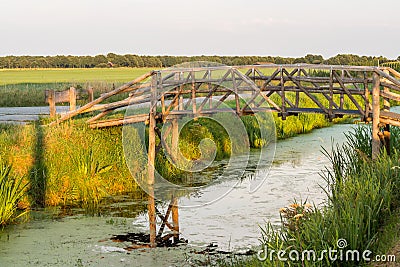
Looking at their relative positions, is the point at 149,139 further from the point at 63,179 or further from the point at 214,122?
the point at 214,122

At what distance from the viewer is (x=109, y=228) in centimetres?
1359

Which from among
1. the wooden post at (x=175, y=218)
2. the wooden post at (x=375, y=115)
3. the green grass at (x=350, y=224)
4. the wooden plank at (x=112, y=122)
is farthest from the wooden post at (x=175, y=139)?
the green grass at (x=350, y=224)

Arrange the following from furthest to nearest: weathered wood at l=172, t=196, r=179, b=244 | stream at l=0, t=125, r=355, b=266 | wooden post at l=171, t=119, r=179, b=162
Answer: wooden post at l=171, t=119, r=179, b=162 → weathered wood at l=172, t=196, r=179, b=244 → stream at l=0, t=125, r=355, b=266

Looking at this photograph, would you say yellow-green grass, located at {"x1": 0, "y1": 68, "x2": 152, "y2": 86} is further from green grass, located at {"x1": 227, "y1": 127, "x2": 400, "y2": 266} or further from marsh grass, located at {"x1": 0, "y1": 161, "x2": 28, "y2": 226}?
green grass, located at {"x1": 227, "y1": 127, "x2": 400, "y2": 266}

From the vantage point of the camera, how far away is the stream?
1158 centimetres

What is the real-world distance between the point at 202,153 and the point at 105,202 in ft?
17.5

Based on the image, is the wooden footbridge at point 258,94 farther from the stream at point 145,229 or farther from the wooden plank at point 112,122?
the stream at point 145,229

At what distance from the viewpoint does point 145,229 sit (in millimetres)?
13531

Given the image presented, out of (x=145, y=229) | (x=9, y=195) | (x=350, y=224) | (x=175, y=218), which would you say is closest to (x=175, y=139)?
(x=175, y=218)

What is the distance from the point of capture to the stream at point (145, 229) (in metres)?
11.6

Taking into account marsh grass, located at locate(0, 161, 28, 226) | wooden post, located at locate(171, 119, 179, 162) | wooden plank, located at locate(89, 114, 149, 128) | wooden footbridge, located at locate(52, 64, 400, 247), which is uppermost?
wooden footbridge, located at locate(52, 64, 400, 247)

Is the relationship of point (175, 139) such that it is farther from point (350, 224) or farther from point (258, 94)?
point (350, 224)

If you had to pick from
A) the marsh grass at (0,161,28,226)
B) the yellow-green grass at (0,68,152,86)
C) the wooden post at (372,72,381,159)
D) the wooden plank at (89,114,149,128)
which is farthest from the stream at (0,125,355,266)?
the yellow-green grass at (0,68,152,86)

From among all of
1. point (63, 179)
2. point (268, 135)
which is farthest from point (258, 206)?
point (268, 135)
